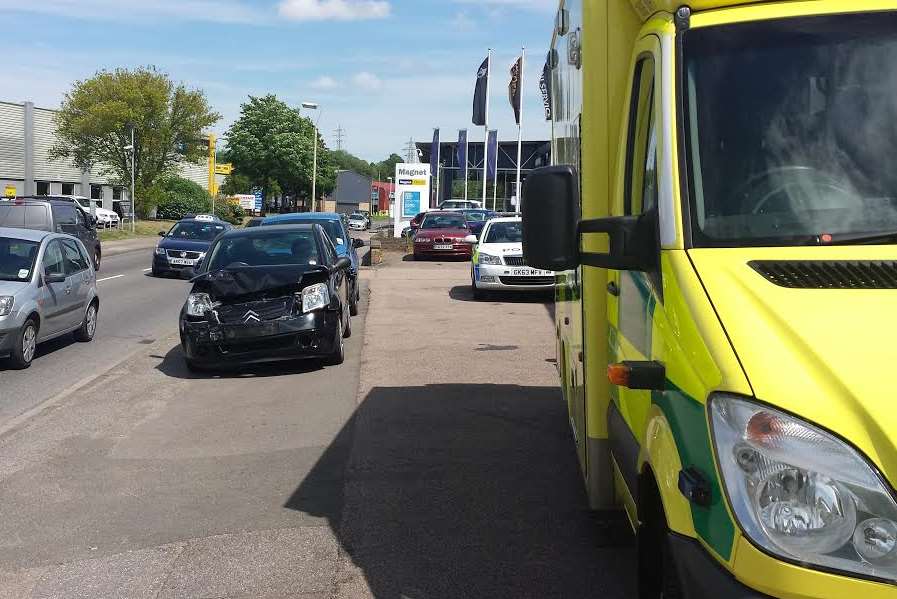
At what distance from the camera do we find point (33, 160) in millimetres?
65062

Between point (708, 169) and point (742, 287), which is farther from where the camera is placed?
A: point (708, 169)

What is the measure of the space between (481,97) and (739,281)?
40.4m

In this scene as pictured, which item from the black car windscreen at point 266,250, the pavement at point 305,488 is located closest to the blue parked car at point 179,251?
the black car windscreen at point 266,250

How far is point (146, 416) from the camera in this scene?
8.92m

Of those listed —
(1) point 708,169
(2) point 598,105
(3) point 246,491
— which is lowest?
(3) point 246,491

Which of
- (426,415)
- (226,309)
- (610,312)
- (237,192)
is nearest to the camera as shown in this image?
(610,312)

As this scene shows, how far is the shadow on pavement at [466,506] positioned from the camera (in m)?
4.82

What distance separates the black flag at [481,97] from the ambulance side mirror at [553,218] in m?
38.7

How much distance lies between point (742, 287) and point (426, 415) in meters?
5.96

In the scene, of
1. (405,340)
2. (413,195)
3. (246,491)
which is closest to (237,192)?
(413,195)

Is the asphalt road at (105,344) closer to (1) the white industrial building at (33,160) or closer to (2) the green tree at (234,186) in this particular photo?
(1) the white industrial building at (33,160)

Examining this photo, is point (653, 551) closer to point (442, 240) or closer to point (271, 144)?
point (442, 240)

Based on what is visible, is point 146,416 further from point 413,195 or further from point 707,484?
point 413,195

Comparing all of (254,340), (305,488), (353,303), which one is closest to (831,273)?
(305,488)
